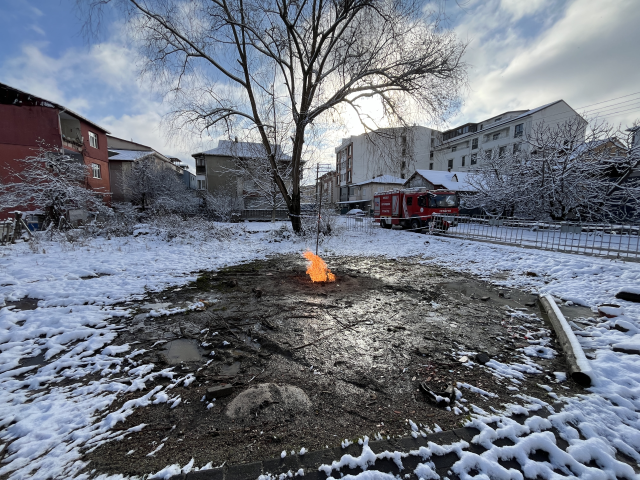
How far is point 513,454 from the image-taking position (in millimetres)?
1991

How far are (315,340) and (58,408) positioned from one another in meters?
2.85

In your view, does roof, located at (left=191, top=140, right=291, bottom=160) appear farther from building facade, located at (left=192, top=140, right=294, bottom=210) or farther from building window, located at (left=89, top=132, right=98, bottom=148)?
building window, located at (left=89, top=132, right=98, bottom=148)

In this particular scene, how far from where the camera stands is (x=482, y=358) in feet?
10.9

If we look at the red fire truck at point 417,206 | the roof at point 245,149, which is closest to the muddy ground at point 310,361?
the roof at point 245,149

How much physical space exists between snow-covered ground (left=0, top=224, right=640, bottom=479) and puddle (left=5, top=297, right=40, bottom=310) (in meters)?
0.10

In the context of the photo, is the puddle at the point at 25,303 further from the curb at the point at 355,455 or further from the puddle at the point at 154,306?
the curb at the point at 355,455

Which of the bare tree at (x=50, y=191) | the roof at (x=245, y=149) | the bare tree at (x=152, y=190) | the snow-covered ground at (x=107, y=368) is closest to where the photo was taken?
the snow-covered ground at (x=107, y=368)

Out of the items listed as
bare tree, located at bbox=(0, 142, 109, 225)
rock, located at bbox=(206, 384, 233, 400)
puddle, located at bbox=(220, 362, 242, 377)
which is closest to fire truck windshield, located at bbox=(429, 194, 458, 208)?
puddle, located at bbox=(220, 362, 242, 377)

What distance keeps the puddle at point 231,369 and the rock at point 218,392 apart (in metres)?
0.30

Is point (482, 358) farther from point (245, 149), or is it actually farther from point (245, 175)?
point (245, 175)

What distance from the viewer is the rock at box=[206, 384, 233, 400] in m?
2.61

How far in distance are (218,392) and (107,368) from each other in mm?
1630

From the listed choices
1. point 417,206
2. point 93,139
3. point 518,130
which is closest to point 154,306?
point 417,206

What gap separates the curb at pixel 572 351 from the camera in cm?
281
